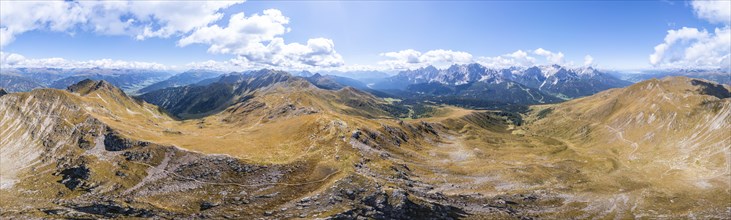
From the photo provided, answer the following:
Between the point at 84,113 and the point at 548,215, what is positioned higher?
the point at 84,113

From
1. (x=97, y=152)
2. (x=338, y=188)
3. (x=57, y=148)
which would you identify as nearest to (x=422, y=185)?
(x=338, y=188)

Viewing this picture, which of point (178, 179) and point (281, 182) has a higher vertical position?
point (178, 179)

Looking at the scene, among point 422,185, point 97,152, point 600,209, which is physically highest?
point 97,152

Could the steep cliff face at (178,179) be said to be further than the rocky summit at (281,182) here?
No

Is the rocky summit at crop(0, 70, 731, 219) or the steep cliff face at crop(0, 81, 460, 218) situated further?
the rocky summit at crop(0, 70, 731, 219)

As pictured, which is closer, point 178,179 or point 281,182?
point 178,179

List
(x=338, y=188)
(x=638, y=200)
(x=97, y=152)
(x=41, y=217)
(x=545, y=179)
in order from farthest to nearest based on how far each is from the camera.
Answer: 1. (x=545, y=179)
2. (x=638, y=200)
3. (x=97, y=152)
4. (x=338, y=188)
5. (x=41, y=217)

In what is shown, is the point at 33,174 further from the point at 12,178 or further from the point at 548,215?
the point at 548,215

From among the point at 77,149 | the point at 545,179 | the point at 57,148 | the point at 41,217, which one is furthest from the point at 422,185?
the point at 57,148

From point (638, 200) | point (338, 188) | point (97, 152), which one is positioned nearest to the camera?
point (338, 188)

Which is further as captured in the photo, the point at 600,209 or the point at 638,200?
the point at 638,200
